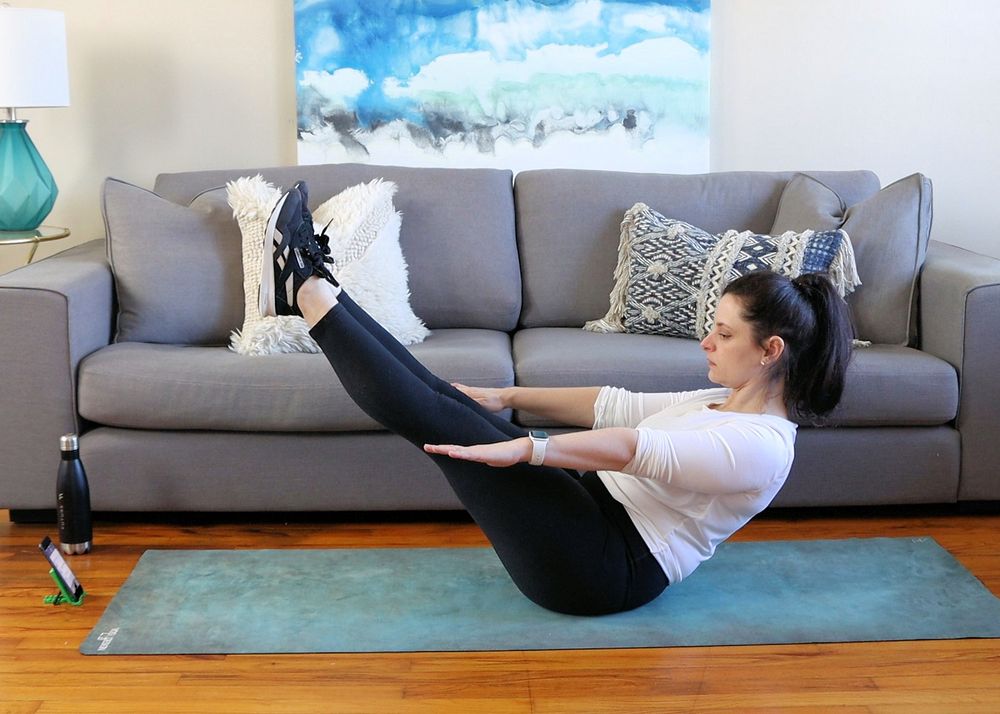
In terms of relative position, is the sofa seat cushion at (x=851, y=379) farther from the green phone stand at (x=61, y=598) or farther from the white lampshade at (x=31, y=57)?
the white lampshade at (x=31, y=57)

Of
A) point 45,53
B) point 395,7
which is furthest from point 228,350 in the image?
point 395,7

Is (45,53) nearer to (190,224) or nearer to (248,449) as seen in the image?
(190,224)

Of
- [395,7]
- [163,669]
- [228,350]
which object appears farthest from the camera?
[395,7]

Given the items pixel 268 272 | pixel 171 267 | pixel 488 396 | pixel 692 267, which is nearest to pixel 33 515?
pixel 171 267

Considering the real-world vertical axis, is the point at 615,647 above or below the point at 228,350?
below

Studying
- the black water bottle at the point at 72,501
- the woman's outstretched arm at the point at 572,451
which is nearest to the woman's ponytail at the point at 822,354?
the woman's outstretched arm at the point at 572,451

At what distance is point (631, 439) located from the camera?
200cm

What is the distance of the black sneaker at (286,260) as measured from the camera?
7.26ft

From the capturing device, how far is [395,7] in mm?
3775

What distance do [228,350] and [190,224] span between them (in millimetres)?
444

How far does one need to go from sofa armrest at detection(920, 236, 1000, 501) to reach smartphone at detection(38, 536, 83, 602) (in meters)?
2.25

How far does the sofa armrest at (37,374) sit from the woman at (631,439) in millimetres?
922

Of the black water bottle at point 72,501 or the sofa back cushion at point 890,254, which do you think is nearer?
the black water bottle at point 72,501

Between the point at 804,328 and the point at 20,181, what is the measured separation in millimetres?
2530
